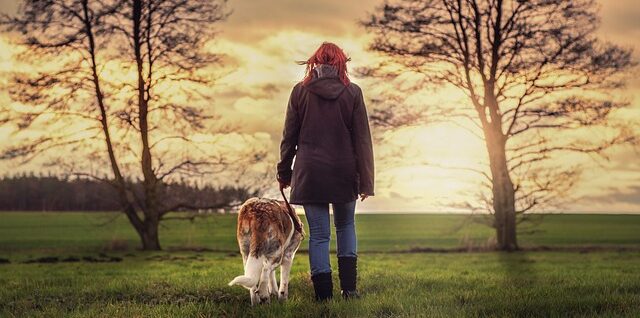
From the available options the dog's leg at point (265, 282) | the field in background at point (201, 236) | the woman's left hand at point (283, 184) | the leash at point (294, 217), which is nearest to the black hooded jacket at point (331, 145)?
the woman's left hand at point (283, 184)

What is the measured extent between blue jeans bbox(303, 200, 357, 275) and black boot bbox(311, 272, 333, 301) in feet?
0.15

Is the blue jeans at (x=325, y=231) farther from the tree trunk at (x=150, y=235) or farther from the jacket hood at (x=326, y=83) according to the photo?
the tree trunk at (x=150, y=235)

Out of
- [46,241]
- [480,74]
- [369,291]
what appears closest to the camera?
[369,291]

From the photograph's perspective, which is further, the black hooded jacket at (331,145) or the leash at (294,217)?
the leash at (294,217)

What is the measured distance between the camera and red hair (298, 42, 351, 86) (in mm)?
6922

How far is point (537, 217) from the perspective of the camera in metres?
24.6

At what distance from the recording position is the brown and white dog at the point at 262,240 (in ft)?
21.9

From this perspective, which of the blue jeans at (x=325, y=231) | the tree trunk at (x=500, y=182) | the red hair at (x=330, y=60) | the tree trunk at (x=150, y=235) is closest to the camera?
the red hair at (x=330, y=60)

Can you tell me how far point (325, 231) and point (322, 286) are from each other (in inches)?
22.1

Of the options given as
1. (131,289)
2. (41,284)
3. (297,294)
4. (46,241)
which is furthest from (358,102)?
(46,241)

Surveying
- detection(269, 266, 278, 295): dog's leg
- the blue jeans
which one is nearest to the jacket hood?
the blue jeans

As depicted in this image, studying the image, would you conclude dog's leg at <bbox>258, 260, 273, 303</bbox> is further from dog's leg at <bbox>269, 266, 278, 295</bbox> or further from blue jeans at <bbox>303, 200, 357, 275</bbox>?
blue jeans at <bbox>303, 200, 357, 275</bbox>

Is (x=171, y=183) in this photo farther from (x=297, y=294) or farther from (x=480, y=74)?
(x=297, y=294)

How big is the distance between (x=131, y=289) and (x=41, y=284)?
1.87 meters
